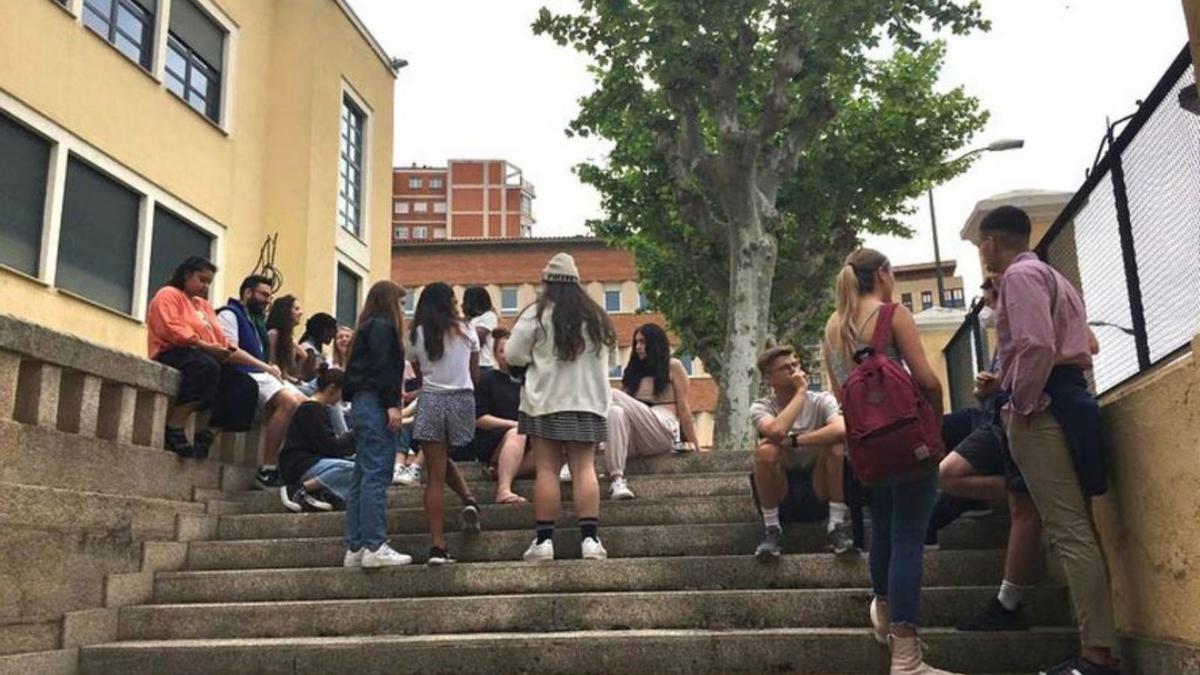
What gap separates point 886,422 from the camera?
4.50m

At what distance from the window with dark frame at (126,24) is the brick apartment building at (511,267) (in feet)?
125

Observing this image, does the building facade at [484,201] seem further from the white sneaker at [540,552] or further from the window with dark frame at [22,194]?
the white sneaker at [540,552]

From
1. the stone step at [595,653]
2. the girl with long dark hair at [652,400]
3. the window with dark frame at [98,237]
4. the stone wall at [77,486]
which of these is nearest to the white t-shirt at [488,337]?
the girl with long dark hair at [652,400]

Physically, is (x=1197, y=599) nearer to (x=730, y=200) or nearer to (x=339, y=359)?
(x=339, y=359)

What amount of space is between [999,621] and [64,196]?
11.9 meters

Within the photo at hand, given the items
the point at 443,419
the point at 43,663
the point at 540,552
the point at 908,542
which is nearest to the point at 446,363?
the point at 443,419

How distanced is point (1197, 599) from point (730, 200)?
14363 millimetres

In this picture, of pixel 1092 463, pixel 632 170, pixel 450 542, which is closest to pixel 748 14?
pixel 632 170

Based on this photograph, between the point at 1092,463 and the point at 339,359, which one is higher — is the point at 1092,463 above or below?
below

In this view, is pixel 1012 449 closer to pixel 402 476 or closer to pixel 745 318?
pixel 402 476

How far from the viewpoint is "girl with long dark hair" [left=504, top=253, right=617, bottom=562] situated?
6.34m

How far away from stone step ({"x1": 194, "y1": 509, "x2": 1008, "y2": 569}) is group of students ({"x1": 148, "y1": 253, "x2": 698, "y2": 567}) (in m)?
0.25

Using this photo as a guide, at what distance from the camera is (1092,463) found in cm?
447

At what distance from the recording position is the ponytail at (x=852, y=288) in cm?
495
